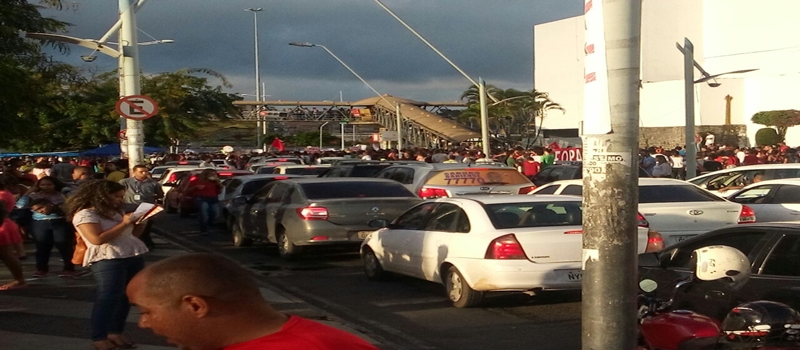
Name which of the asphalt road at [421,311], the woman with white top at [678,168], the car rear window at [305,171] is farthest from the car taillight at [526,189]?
the woman with white top at [678,168]

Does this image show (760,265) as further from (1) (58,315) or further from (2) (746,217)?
(1) (58,315)

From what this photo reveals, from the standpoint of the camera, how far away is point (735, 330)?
468 centimetres

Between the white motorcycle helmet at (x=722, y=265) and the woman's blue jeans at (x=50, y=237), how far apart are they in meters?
10.1

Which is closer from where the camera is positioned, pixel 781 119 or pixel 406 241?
pixel 406 241

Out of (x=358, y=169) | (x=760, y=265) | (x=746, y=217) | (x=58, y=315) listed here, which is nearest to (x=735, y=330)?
(x=760, y=265)

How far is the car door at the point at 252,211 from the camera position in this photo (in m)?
17.0

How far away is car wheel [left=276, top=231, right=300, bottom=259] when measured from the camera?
15180mm

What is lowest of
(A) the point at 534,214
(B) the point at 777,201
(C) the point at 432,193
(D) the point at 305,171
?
(B) the point at 777,201

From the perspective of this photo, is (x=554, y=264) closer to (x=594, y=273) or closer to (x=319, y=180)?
(x=594, y=273)

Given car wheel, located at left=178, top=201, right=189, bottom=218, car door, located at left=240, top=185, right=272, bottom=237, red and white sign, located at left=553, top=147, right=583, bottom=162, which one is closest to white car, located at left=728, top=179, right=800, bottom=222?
car door, located at left=240, top=185, right=272, bottom=237

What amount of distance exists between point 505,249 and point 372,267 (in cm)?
328

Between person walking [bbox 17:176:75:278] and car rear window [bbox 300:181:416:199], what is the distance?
3644 millimetres

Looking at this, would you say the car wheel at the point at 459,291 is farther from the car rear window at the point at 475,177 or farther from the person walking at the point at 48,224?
the car rear window at the point at 475,177

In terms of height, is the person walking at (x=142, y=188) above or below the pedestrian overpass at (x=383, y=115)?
below
